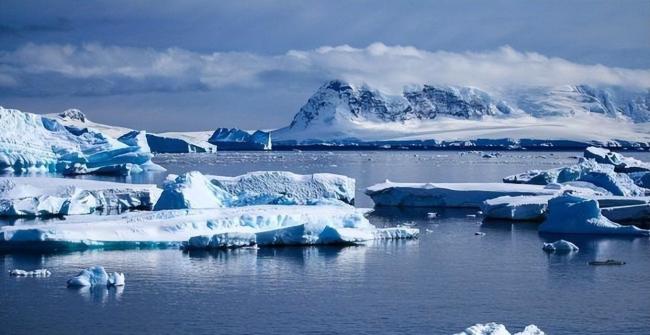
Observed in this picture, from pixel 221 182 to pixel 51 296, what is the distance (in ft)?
34.2

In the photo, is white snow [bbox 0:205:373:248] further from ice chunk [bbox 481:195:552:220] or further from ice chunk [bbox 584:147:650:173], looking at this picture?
ice chunk [bbox 584:147:650:173]

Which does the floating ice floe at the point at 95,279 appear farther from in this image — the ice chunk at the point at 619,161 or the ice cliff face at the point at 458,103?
the ice cliff face at the point at 458,103

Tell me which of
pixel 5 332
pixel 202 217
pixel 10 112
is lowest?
pixel 5 332

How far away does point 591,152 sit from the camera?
41688 mm

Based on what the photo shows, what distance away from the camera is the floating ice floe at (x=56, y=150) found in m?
36.3

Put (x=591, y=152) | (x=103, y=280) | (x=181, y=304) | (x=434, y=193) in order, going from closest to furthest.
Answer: (x=181, y=304), (x=103, y=280), (x=434, y=193), (x=591, y=152)

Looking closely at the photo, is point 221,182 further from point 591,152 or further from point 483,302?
point 591,152

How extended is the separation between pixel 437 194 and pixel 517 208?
376 cm

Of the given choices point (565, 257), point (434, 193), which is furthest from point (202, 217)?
point (434, 193)

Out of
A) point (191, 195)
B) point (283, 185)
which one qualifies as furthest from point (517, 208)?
point (191, 195)

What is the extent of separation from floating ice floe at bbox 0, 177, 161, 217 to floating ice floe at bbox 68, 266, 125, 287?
8.94 m

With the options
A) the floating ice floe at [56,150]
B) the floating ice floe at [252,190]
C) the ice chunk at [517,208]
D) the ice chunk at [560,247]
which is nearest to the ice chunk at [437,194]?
the floating ice floe at [252,190]

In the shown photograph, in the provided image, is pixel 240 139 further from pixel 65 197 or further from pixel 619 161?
pixel 65 197

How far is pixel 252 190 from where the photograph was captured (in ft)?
74.6
